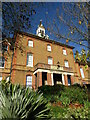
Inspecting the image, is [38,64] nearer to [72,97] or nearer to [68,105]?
[72,97]

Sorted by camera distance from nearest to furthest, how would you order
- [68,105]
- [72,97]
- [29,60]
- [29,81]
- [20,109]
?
1. [20,109]
2. [68,105]
3. [72,97]
4. [29,81]
5. [29,60]

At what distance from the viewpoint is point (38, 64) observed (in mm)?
14508

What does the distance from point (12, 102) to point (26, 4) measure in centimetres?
457

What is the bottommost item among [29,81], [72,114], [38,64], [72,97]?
[72,97]

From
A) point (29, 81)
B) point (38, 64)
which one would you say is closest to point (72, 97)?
point (38, 64)

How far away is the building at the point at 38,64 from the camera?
47.6 feet

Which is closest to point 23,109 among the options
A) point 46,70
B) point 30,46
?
point 46,70

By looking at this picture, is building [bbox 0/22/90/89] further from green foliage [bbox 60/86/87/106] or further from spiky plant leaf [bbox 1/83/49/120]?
spiky plant leaf [bbox 1/83/49/120]

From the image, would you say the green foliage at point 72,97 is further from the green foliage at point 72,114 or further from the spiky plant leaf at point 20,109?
the spiky plant leaf at point 20,109

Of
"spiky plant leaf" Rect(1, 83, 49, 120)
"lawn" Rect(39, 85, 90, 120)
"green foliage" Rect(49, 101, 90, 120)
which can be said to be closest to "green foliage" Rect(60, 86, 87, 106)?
"lawn" Rect(39, 85, 90, 120)

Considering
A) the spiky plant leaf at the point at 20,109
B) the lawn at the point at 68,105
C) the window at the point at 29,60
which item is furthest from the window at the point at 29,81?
the spiky plant leaf at the point at 20,109

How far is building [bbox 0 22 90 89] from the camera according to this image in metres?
14.5

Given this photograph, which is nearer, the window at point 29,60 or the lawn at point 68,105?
the lawn at point 68,105

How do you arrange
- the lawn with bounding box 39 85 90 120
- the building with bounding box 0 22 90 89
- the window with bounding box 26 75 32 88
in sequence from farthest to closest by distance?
1. the window with bounding box 26 75 32 88
2. the building with bounding box 0 22 90 89
3. the lawn with bounding box 39 85 90 120
